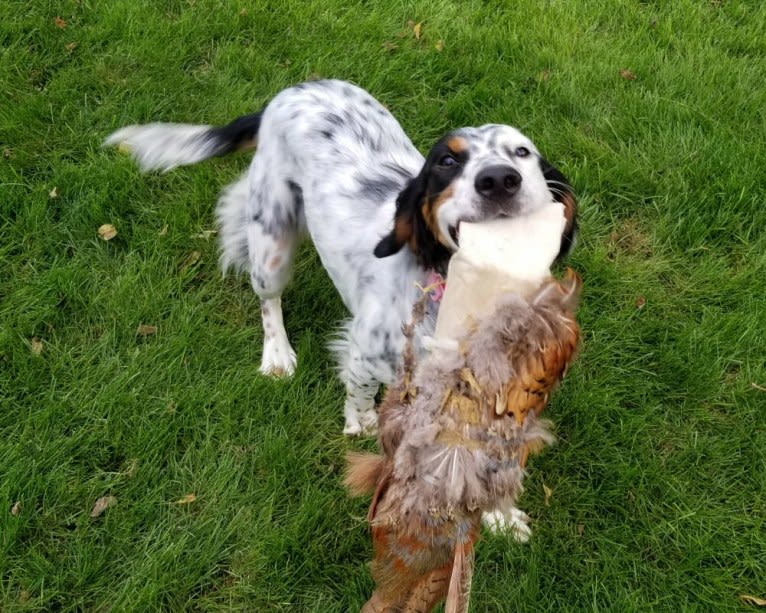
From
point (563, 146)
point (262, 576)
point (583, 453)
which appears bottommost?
point (262, 576)

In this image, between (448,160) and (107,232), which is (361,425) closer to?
(448,160)

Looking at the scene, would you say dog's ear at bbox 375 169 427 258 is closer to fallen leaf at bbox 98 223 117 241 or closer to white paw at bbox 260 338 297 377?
white paw at bbox 260 338 297 377

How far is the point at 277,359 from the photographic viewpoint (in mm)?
3471

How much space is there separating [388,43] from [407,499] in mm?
3781

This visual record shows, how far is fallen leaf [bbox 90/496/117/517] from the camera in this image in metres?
2.93

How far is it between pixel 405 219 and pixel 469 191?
38cm

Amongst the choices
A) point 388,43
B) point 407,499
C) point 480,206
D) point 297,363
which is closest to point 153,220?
point 297,363

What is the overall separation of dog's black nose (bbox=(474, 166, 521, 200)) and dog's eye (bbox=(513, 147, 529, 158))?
13.2 inches

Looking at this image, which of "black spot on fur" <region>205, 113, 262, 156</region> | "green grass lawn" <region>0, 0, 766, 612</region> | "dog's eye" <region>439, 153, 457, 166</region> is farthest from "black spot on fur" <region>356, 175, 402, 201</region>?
"green grass lawn" <region>0, 0, 766, 612</region>

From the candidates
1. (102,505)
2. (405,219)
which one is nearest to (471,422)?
(405,219)

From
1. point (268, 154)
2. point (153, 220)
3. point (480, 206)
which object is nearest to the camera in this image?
point (480, 206)

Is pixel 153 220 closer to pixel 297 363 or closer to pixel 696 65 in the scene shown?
pixel 297 363

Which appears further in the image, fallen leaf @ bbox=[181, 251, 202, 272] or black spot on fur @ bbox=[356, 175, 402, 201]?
fallen leaf @ bbox=[181, 251, 202, 272]

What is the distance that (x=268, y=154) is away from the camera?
3.23 m
